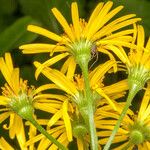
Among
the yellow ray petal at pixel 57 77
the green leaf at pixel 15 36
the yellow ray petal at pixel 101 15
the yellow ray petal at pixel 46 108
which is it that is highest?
the green leaf at pixel 15 36

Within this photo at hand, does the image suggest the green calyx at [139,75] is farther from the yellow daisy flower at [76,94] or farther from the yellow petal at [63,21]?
the yellow petal at [63,21]

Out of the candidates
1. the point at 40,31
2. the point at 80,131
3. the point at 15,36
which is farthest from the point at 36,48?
the point at 15,36

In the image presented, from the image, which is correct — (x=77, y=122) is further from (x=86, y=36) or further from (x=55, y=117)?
(x=86, y=36)

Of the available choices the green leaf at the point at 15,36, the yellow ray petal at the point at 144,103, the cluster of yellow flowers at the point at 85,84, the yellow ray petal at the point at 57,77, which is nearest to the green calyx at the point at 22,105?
the cluster of yellow flowers at the point at 85,84

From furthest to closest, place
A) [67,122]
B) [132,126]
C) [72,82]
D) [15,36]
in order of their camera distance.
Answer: [15,36] < [132,126] < [72,82] < [67,122]

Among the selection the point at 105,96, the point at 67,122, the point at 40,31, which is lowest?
the point at 67,122

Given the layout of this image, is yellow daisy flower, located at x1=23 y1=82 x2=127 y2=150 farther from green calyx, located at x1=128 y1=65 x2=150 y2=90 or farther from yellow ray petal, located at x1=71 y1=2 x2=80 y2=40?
yellow ray petal, located at x1=71 y1=2 x2=80 y2=40

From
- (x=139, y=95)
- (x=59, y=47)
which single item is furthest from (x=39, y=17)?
(x=59, y=47)
